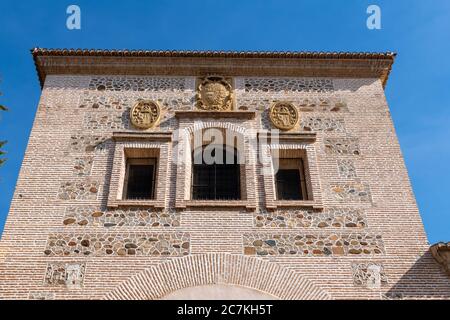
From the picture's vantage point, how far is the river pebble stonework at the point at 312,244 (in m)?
7.35

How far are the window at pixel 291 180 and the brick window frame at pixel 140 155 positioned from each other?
2077mm

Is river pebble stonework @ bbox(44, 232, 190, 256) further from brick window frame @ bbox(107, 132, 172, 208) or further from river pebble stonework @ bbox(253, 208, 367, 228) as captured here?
river pebble stonework @ bbox(253, 208, 367, 228)

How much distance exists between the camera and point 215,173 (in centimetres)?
865

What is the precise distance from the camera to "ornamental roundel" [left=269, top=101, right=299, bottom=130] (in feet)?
29.6

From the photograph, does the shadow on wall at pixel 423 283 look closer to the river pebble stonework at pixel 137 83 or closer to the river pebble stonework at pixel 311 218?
the river pebble stonework at pixel 311 218

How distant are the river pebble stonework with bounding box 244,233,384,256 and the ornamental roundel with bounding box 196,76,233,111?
9.57 feet

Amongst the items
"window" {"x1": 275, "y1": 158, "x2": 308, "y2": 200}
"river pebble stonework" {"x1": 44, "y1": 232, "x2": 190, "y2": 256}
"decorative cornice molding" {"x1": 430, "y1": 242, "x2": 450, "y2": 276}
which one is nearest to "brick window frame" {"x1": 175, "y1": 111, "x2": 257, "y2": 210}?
"window" {"x1": 275, "y1": 158, "x2": 308, "y2": 200}

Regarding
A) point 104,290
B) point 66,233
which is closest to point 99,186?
point 66,233

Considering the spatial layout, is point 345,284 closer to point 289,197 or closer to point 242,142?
point 289,197

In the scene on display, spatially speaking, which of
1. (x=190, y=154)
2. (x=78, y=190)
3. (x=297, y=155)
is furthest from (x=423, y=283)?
(x=78, y=190)

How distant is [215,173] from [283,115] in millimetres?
1816

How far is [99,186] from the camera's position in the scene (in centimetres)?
809

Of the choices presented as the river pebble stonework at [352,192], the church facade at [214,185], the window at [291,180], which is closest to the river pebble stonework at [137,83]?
the church facade at [214,185]

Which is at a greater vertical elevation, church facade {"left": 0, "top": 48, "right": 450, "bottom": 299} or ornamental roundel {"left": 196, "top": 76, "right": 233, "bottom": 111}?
ornamental roundel {"left": 196, "top": 76, "right": 233, "bottom": 111}
